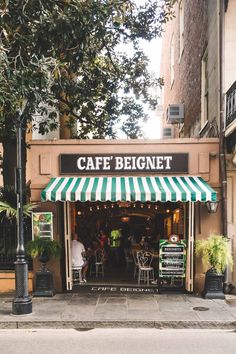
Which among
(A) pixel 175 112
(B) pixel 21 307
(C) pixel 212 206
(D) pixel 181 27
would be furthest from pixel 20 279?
(D) pixel 181 27

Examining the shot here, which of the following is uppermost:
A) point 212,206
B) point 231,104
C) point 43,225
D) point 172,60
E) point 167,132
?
point 172,60

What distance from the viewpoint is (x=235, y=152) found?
11.4 meters

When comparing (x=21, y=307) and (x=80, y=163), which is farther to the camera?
(x=80, y=163)

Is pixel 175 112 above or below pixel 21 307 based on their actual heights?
above

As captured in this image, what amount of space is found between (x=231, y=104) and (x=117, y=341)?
6.50 m

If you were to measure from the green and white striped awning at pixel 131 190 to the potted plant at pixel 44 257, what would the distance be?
1185mm

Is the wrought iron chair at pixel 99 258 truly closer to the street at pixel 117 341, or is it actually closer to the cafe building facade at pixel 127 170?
the cafe building facade at pixel 127 170

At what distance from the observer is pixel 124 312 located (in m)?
9.66

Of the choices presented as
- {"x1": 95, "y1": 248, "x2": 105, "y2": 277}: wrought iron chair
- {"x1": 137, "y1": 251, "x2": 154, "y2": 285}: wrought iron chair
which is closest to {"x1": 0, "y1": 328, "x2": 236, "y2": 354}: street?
{"x1": 137, "y1": 251, "x2": 154, "y2": 285}: wrought iron chair

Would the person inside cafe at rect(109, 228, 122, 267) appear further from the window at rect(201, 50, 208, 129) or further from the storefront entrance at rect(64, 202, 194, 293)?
the window at rect(201, 50, 208, 129)

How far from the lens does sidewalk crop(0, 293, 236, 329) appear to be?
8914 mm

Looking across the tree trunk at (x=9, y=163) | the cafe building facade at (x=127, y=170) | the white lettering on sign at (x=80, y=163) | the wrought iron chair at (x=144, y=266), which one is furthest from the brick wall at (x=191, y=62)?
the tree trunk at (x=9, y=163)

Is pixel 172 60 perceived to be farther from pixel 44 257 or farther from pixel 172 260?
pixel 44 257

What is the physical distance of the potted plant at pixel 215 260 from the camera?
1089 cm
